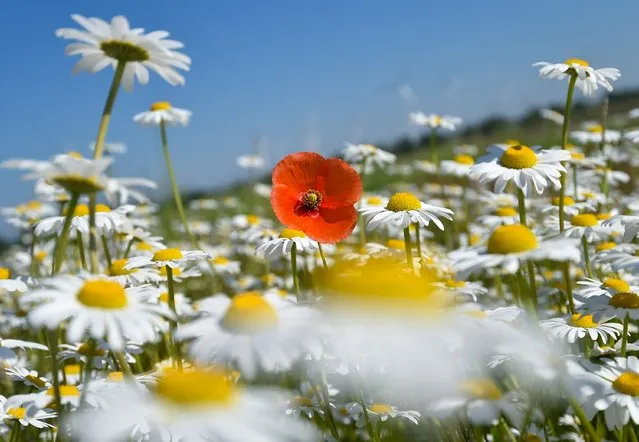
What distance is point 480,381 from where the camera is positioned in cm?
168

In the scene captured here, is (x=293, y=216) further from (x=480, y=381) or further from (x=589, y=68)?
(x=589, y=68)

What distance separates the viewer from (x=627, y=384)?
165cm

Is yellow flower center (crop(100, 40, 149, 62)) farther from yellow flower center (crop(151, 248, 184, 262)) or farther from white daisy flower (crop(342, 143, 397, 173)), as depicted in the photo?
white daisy flower (crop(342, 143, 397, 173))

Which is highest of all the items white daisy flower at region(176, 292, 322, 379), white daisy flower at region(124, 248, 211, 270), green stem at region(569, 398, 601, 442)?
white daisy flower at region(176, 292, 322, 379)

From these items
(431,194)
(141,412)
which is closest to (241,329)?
(141,412)

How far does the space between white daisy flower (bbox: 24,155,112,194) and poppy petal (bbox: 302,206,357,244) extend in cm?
86

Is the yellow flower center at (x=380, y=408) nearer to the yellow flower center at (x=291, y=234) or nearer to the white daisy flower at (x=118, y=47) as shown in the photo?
the yellow flower center at (x=291, y=234)

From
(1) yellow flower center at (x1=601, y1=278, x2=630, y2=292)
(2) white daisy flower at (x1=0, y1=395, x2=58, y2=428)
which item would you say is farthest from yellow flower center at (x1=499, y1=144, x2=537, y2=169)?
(2) white daisy flower at (x1=0, y1=395, x2=58, y2=428)

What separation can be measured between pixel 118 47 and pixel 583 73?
1.70m

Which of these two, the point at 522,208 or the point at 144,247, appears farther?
the point at 144,247

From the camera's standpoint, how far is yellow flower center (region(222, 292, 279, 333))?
4.03 ft

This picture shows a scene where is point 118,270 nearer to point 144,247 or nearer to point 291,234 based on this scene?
point 291,234

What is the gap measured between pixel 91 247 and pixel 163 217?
6.05 metres

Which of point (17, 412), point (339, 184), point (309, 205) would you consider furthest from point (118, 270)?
point (339, 184)
